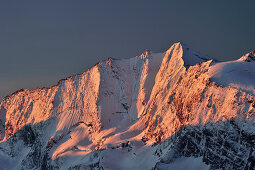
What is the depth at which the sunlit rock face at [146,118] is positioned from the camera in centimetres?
11094

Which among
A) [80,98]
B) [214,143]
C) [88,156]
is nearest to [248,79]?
[214,143]

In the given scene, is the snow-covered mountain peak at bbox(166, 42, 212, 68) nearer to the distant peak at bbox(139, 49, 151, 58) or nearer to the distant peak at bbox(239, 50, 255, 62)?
the distant peak at bbox(139, 49, 151, 58)

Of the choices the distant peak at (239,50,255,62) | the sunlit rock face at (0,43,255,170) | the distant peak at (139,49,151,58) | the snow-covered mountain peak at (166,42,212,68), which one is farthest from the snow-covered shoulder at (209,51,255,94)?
the distant peak at (139,49,151,58)

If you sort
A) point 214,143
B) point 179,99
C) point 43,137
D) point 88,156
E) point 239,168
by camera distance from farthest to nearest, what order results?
1. point 43,137
2. point 88,156
3. point 179,99
4. point 214,143
5. point 239,168

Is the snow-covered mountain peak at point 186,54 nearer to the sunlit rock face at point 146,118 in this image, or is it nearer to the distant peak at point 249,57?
the sunlit rock face at point 146,118

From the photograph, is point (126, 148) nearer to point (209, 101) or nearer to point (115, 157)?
point (115, 157)

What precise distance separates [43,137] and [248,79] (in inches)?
3476

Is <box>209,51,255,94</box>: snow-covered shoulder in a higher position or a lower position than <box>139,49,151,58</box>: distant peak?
lower

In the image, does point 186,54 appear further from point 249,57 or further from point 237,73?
point 237,73

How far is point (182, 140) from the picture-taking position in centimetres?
11906

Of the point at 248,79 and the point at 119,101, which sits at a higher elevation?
the point at 119,101

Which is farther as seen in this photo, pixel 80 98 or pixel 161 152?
pixel 80 98

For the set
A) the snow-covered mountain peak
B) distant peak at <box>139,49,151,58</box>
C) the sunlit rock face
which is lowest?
the sunlit rock face

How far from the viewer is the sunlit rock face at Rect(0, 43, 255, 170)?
11094 centimetres
